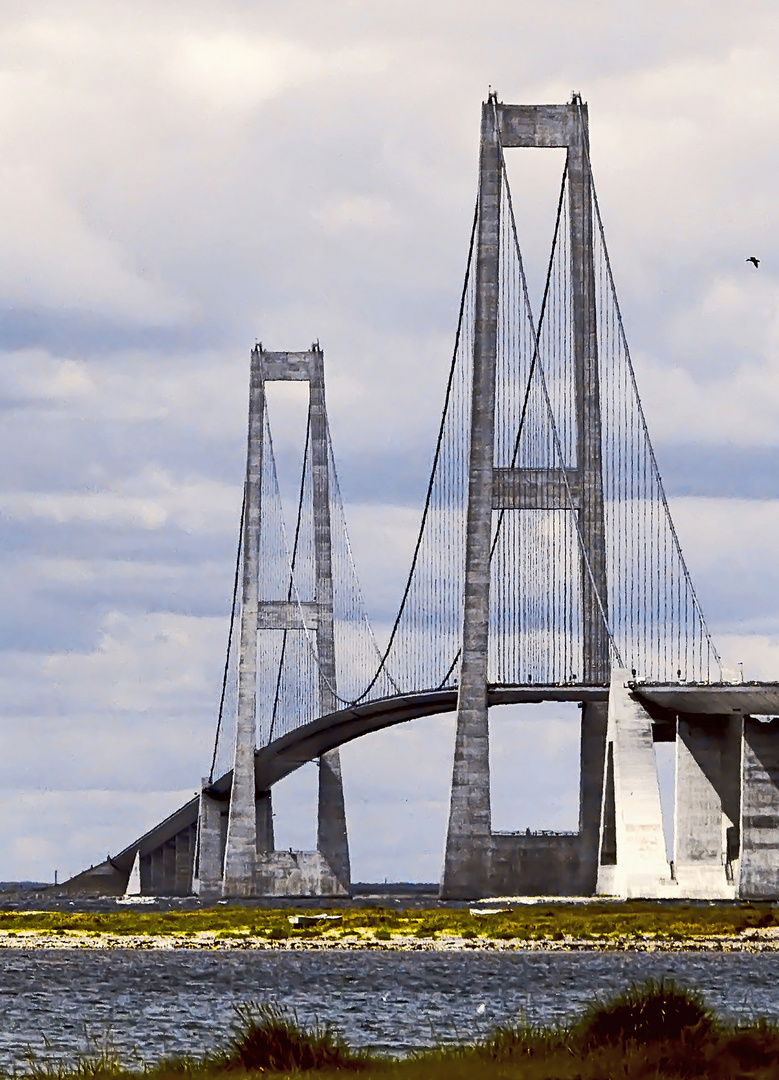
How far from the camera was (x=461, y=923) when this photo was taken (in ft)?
210

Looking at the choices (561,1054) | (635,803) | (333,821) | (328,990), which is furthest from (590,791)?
(561,1054)

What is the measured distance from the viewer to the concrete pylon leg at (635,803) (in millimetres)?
72875

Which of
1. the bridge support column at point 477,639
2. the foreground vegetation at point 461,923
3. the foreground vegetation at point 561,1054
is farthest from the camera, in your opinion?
the bridge support column at point 477,639

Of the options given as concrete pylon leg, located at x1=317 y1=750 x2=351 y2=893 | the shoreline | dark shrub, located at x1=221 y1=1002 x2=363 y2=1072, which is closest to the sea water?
the shoreline

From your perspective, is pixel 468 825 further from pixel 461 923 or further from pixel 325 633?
pixel 325 633

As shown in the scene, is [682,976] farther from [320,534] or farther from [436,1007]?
[320,534]

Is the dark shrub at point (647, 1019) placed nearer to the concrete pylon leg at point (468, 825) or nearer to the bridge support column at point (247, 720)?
the concrete pylon leg at point (468, 825)

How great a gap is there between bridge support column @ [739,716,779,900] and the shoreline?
11.9 m

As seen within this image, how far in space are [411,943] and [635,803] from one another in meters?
15.3

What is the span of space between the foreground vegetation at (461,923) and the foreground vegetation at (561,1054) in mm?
36500

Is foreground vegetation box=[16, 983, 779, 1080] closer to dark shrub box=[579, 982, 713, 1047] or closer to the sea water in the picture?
dark shrub box=[579, 982, 713, 1047]

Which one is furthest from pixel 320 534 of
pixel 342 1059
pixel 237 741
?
pixel 342 1059

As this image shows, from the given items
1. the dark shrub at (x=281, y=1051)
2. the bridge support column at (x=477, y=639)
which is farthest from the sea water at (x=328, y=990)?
the bridge support column at (x=477, y=639)

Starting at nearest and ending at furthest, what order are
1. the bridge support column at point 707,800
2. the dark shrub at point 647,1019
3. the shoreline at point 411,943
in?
the dark shrub at point 647,1019 < the shoreline at point 411,943 < the bridge support column at point 707,800
